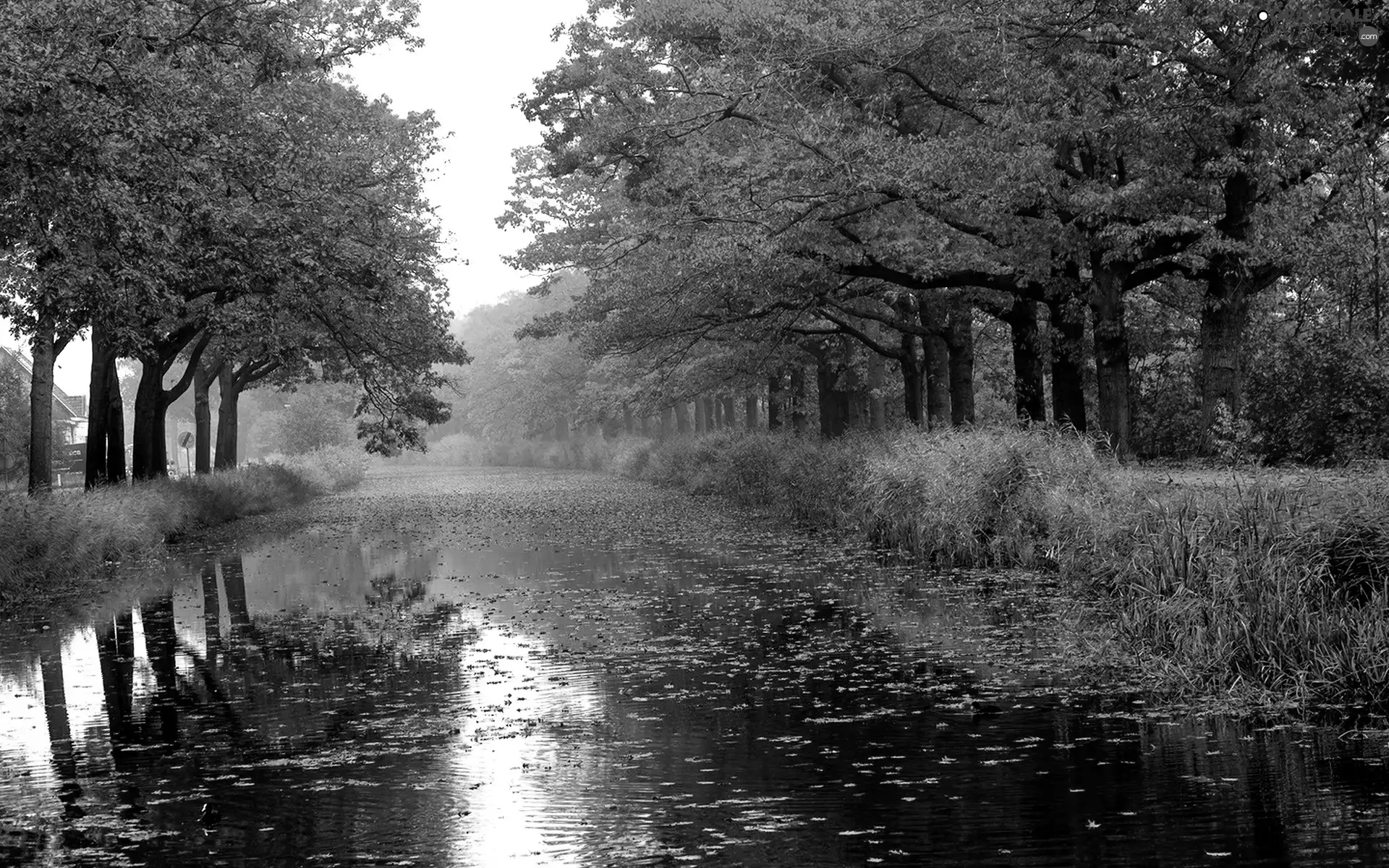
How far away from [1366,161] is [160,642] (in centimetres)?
1997

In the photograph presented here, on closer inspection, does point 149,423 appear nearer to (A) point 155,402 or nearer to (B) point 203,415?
(A) point 155,402

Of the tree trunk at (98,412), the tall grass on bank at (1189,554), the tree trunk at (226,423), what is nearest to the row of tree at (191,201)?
the tree trunk at (98,412)

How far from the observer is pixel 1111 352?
84.6 feet

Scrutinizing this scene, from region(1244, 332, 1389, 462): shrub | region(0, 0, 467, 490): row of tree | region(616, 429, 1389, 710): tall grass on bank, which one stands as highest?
region(0, 0, 467, 490): row of tree

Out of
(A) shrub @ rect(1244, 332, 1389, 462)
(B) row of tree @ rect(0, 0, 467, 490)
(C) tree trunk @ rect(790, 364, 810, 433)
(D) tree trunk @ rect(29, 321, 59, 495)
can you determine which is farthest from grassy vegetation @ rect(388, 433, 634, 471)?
(A) shrub @ rect(1244, 332, 1389, 462)

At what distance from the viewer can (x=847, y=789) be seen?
8.27 metres

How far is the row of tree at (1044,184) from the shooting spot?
22016mm

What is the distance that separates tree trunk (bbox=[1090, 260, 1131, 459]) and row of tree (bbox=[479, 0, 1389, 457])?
44 mm

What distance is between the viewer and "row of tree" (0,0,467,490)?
15438mm

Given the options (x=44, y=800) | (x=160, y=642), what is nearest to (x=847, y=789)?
(x=44, y=800)

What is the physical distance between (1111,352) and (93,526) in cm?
1947

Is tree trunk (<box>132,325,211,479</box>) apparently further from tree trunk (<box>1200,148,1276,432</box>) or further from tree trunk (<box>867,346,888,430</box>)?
tree trunk (<box>1200,148,1276,432</box>)

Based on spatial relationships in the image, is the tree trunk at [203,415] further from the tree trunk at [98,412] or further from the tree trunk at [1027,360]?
the tree trunk at [1027,360]

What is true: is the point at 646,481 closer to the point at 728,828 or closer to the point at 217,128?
the point at 217,128
